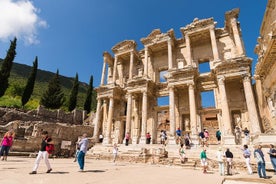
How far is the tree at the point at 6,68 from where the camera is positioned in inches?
1225

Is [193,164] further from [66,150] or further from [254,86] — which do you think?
[66,150]

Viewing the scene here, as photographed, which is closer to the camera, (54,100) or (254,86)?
(254,86)

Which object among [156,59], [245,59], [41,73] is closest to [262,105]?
[245,59]

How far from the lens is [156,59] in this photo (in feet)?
78.1

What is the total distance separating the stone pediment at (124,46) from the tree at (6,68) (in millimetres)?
21653

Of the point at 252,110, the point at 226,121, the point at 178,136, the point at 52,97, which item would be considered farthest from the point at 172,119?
the point at 52,97

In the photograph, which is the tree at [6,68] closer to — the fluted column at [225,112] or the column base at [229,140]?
the fluted column at [225,112]

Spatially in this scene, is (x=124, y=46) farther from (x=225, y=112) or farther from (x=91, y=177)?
(x=91, y=177)

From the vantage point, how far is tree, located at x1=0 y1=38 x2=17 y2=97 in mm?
31125

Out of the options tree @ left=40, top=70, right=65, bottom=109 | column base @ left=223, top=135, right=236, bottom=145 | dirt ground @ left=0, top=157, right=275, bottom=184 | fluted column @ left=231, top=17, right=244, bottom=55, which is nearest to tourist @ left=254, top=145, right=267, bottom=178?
dirt ground @ left=0, top=157, right=275, bottom=184

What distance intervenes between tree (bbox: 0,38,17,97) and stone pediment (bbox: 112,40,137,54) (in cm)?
2165

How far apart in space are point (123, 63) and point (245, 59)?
16.3m

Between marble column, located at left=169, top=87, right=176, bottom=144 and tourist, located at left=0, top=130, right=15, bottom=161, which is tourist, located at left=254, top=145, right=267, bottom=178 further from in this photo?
tourist, located at left=0, top=130, right=15, bottom=161

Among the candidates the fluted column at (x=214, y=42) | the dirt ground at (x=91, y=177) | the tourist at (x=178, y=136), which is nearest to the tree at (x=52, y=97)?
the tourist at (x=178, y=136)
